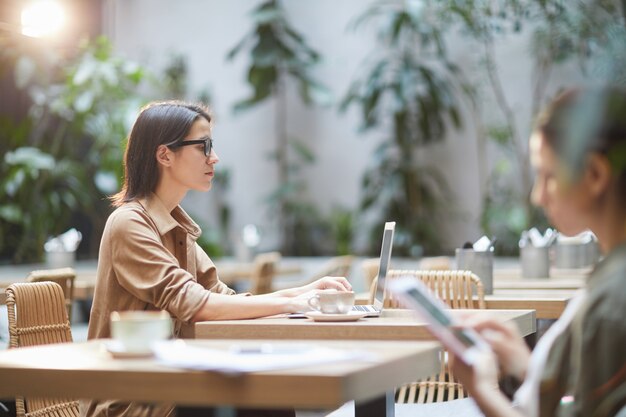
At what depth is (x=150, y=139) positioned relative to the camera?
274cm

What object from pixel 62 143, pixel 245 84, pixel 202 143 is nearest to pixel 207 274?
pixel 202 143

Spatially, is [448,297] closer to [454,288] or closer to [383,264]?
[454,288]

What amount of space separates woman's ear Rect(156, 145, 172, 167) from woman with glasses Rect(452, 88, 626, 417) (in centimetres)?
136

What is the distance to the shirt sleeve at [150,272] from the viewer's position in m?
2.42

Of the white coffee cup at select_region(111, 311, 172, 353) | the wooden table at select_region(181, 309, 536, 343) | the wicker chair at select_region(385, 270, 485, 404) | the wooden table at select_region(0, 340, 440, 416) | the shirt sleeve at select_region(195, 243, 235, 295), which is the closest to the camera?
the wooden table at select_region(0, 340, 440, 416)

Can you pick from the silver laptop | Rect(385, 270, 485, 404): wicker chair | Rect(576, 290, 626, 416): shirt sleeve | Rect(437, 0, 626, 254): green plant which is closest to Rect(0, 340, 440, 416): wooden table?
Rect(576, 290, 626, 416): shirt sleeve

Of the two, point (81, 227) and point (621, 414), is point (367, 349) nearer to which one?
point (621, 414)

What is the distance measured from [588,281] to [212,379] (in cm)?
61

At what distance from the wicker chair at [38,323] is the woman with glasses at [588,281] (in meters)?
1.44

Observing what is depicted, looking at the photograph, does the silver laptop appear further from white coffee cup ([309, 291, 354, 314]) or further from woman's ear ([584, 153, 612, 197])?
woman's ear ([584, 153, 612, 197])

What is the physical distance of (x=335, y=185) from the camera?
9.25 m

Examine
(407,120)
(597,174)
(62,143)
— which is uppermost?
(407,120)

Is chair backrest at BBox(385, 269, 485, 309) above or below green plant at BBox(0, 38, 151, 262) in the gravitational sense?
below

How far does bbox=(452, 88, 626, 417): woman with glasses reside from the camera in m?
1.45
